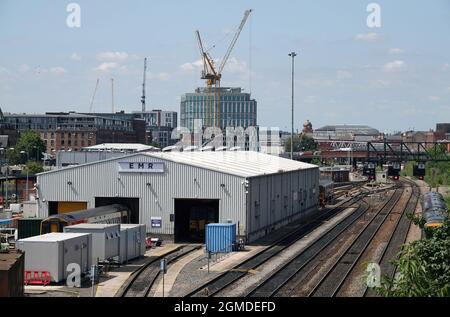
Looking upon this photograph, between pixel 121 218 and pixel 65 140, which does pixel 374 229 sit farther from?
pixel 65 140

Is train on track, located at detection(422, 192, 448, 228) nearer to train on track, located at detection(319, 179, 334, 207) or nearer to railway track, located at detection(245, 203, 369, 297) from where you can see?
railway track, located at detection(245, 203, 369, 297)

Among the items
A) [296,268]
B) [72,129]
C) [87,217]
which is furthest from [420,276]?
[72,129]

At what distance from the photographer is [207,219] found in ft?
137

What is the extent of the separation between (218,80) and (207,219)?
317 ft

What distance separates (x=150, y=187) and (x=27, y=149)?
87.3m

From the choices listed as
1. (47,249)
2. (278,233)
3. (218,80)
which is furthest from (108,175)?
(218,80)

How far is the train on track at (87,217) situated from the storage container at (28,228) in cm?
173

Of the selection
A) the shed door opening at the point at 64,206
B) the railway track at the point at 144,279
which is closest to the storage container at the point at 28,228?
the shed door opening at the point at 64,206

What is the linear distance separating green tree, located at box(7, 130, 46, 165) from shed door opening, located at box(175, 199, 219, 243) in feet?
279

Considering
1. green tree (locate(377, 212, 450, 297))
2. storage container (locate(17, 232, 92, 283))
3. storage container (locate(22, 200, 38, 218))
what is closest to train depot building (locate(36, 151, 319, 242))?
storage container (locate(22, 200, 38, 218))

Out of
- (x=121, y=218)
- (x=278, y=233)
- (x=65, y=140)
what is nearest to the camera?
(x=121, y=218)

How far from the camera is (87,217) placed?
35031 mm
